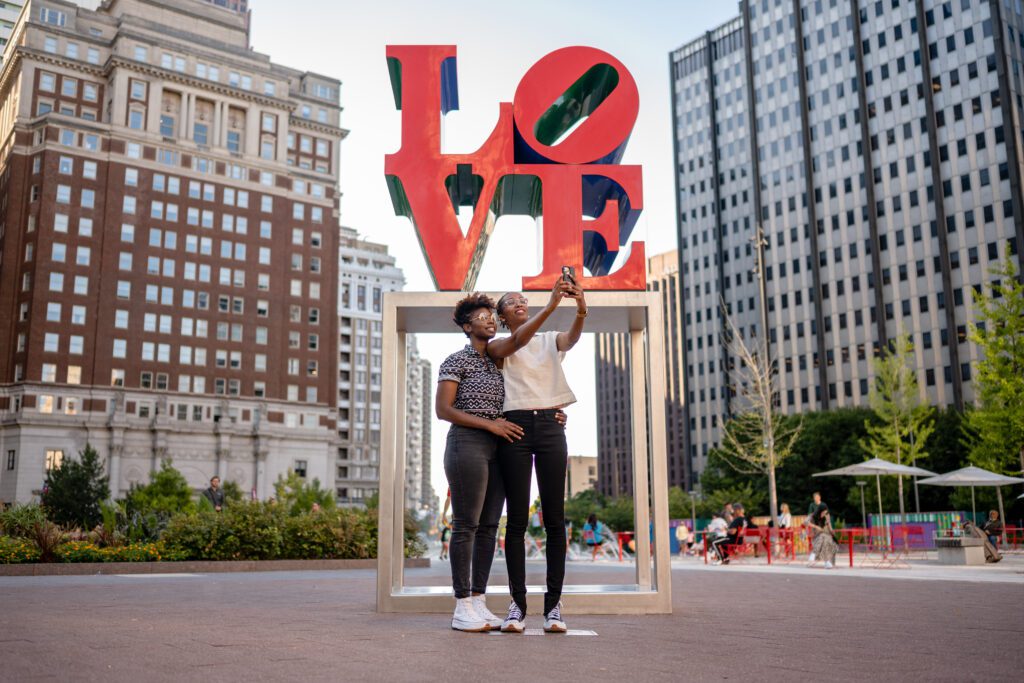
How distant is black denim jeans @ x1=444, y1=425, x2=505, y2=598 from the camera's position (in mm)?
Answer: 5379

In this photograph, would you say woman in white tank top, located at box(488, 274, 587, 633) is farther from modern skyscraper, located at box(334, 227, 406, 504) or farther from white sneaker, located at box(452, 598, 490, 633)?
modern skyscraper, located at box(334, 227, 406, 504)

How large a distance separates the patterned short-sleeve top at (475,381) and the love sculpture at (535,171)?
1969 millimetres

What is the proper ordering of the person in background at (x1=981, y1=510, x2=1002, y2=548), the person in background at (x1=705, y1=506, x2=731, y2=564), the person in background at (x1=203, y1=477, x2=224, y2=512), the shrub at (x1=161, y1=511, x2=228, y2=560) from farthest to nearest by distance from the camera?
the person in background at (x1=705, y1=506, x2=731, y2=564) < the person in background at (x1=981, y1=510, x2=1002, y2=548) < the person in background at (x1=203, y1=477, x2=224, y2=512) < the shrub at (x1=161, y1=511, x2=228, y2=560)

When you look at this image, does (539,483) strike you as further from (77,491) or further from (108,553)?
(77,491)

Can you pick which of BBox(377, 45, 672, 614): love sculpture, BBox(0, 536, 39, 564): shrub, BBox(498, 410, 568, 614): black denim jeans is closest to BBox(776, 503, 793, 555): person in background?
BBox(377, 45, 672, 614): love sculpture

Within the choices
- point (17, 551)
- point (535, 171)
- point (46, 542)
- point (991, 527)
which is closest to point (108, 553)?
point (46, 542)

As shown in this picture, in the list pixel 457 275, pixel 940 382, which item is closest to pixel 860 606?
pixel 457 275

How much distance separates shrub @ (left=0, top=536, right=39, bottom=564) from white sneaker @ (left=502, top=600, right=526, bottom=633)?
13218 millimetres

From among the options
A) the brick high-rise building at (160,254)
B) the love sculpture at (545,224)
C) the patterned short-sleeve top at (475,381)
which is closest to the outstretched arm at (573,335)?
the patterned short-sleeve top at (475,381)

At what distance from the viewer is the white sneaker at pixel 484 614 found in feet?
17.3

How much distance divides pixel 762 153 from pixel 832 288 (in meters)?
18.7

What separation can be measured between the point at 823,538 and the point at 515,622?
15406 millimetres

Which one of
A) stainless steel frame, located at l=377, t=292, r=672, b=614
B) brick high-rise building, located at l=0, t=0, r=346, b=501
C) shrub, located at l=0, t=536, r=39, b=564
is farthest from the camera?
brick high-rise building, located at l=0, t=0, r=346, b=501

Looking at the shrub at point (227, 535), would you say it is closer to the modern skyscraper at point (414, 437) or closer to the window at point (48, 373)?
the window at point (48, 373)
